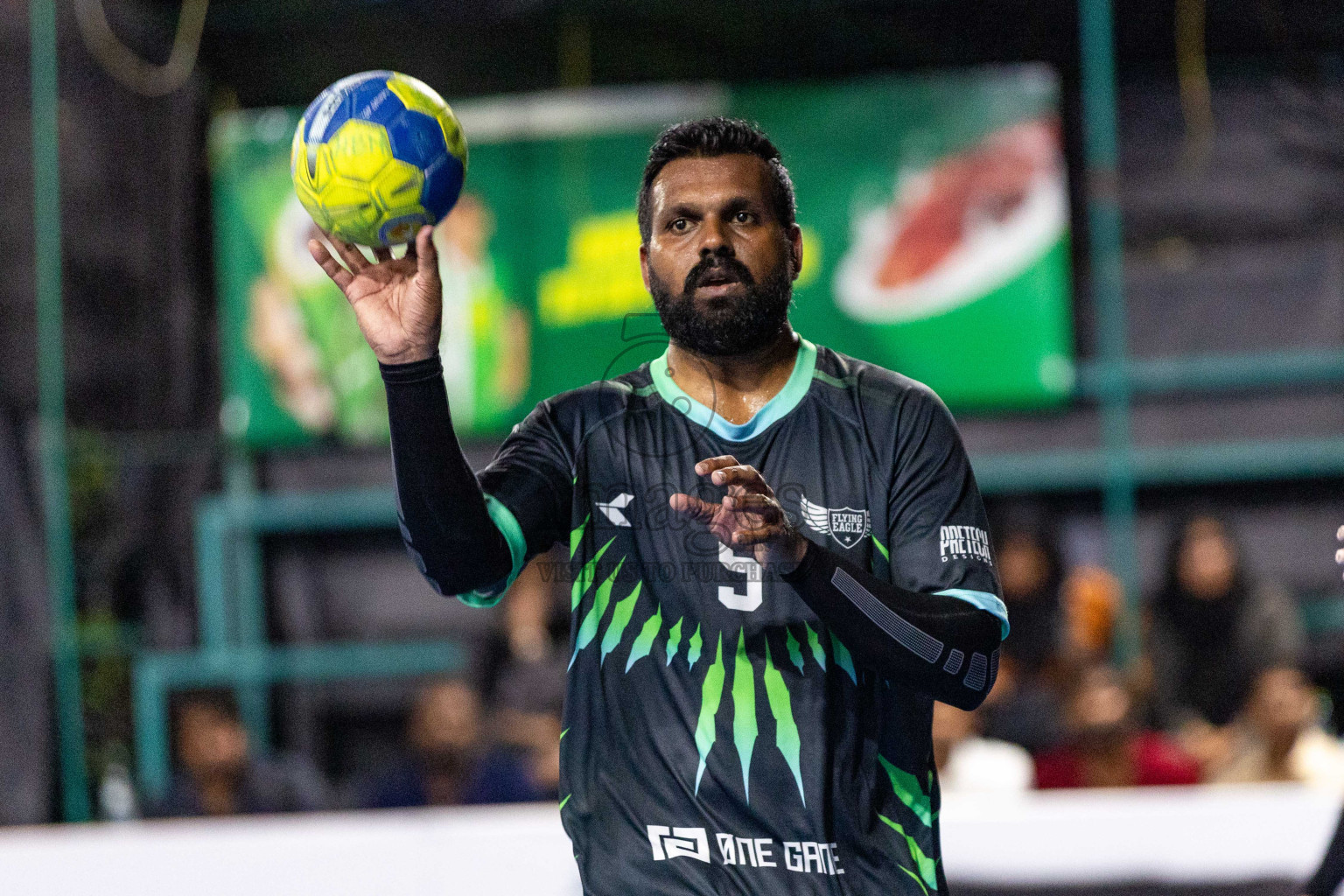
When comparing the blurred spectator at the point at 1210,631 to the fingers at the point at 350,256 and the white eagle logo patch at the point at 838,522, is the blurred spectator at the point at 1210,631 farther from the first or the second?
the fingers at the point at 350,256

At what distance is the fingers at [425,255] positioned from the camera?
82.9 inches

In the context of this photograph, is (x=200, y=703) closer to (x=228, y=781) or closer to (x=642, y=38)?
(x=228, y=781)

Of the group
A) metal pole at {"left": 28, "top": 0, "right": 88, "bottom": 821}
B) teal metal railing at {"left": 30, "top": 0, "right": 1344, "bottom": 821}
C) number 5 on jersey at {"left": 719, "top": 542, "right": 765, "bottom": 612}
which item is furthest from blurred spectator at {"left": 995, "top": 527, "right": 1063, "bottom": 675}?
number 5 on jersey at {"left": 719, "top": 542, "right": 765, "bottom": 612}

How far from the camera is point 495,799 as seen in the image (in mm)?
5676

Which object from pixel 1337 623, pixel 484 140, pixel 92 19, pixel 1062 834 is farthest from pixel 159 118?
pixel 1337 623

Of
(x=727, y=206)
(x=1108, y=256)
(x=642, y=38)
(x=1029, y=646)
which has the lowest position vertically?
(x=1029, y=646)

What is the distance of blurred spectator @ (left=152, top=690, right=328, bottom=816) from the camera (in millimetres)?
5836

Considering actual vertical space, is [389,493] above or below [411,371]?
below

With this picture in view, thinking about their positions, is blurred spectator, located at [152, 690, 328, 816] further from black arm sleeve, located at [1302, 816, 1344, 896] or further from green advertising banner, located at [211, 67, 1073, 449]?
black arm sleeve, located at [1302, 816, 1344, 896]

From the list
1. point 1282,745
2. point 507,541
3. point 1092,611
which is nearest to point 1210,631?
point 1092,611

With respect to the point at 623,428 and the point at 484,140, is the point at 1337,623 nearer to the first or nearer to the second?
the point at 484,140

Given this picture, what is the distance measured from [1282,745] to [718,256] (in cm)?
428

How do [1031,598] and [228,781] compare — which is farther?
[1031,598]

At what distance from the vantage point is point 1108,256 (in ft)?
25.1
